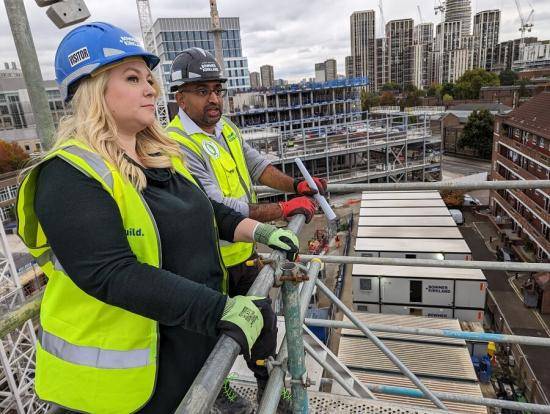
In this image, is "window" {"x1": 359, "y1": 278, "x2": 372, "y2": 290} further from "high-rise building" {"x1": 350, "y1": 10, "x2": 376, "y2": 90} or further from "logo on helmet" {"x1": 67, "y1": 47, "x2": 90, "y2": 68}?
"high-rise building" {"x1": 350, "y1": 10, "x2": 376, "y2": 90}

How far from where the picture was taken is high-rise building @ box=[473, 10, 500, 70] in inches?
3839

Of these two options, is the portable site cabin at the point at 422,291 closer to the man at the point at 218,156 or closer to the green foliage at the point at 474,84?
the man at the point at 218,156

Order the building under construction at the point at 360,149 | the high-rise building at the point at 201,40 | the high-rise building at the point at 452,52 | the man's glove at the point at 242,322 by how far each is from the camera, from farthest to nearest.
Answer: the high-rise building at the point at 452,52, the high-rise building at the point at 201,40, the building under construction at the point at 360,149, the man's glove at the point at 242,322

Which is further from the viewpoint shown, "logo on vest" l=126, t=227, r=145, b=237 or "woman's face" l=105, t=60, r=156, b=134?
"woman's face" l=105, t=60, r=156, b=134

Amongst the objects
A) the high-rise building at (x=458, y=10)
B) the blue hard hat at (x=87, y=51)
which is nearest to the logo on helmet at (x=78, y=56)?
the blue hard hat at (x=87, y=51)

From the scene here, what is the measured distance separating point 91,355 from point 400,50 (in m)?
103

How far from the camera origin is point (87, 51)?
1.43 metres

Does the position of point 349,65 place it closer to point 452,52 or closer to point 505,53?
point 452,52

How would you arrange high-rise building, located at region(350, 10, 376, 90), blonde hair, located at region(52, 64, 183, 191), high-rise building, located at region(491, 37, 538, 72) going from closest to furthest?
1. blonde hair, located at region(52, 64, 183, 191)
2. high-rise building, located at region(491, 37, 538, 72)
3. high-rise building, located at region(350, 10, 376, 90)

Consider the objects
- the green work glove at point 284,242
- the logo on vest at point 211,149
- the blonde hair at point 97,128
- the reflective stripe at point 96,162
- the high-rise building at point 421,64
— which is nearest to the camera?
the reflective stripe at point 96,162

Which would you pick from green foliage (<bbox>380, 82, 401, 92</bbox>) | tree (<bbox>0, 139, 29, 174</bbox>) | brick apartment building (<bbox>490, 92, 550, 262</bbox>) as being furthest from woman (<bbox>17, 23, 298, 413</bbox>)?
green foliage (<bbox>380, 82, 401, 92</bbox>)

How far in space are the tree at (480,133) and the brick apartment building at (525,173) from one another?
13.6 meters

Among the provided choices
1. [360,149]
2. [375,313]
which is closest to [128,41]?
[375,313]

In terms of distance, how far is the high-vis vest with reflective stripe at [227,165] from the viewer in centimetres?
260
